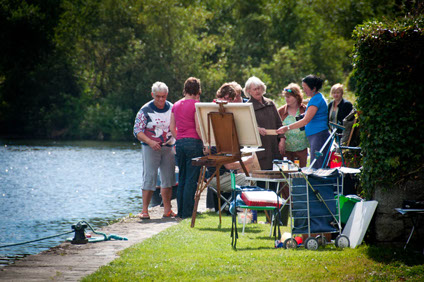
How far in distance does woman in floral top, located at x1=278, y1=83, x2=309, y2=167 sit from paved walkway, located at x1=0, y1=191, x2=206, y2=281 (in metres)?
2.65

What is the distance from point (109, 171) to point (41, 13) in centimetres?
3489

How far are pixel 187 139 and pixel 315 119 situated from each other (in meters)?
2.04

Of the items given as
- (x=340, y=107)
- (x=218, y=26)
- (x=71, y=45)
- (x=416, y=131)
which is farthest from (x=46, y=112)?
(x=416, y=131)

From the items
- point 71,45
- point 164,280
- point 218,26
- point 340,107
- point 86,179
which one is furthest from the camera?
point 218,26

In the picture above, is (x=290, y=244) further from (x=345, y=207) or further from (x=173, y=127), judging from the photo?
(x=173, y=127)

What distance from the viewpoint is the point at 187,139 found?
34.9ft

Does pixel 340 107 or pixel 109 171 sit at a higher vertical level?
pixel 340 107

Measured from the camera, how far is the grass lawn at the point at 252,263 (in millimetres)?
6438

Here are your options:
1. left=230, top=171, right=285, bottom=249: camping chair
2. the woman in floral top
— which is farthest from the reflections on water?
the woman in floral top

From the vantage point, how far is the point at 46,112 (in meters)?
53.5

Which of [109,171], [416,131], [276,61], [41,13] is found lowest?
[109,171]

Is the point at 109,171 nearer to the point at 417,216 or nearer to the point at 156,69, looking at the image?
the point at 417,216

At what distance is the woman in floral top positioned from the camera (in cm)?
1122

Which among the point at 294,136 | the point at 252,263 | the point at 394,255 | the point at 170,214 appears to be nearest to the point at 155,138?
the point at 170,214
